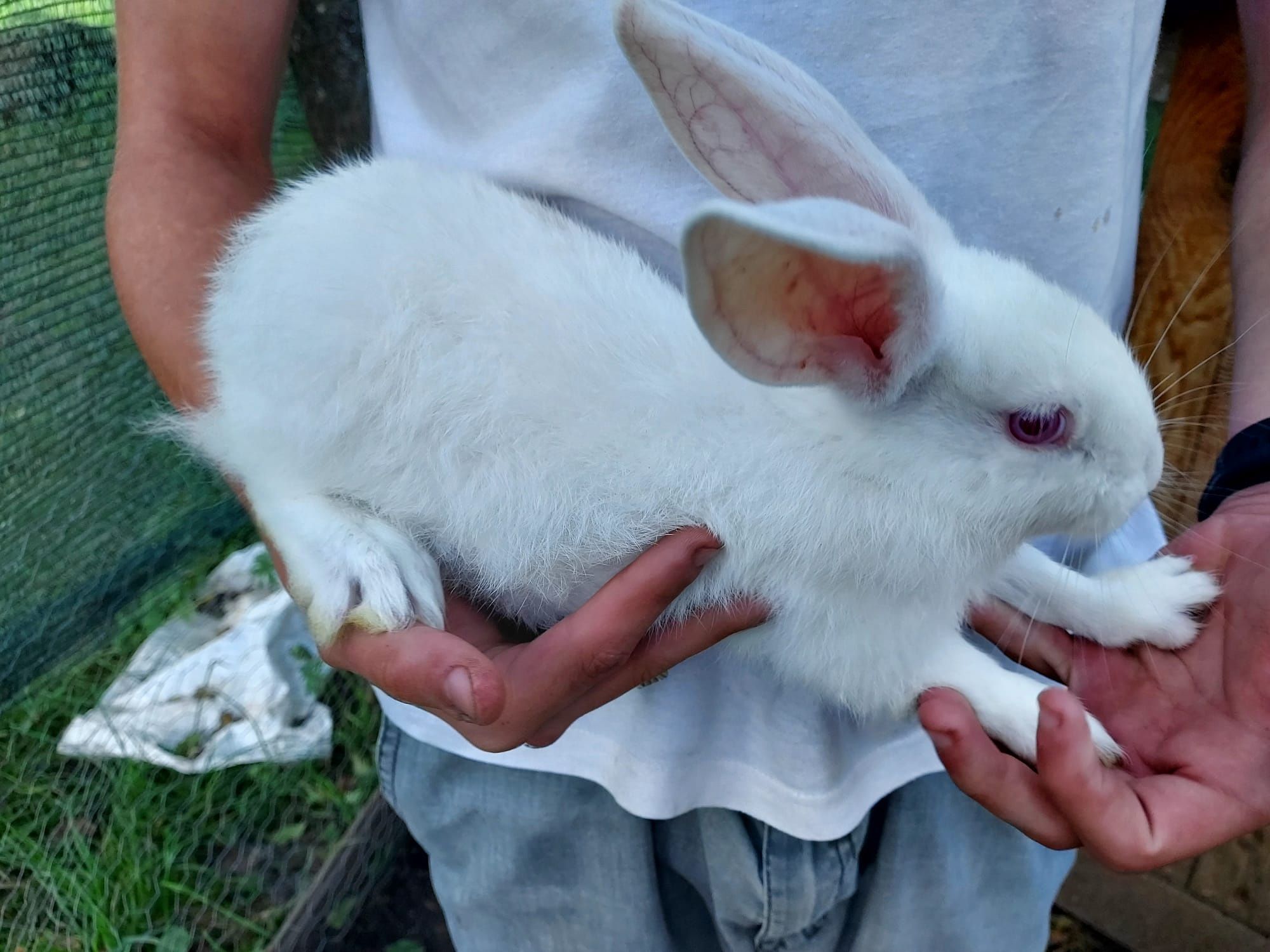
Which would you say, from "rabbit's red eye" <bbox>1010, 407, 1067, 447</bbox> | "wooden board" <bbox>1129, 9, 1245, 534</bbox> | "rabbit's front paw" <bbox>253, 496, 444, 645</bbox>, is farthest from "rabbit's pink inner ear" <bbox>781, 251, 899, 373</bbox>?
"wooden board" <bbox>1129, 9, 1245, 534</bbox>

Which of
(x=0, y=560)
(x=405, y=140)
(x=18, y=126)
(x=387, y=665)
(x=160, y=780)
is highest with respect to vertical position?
(x=405, y=140)

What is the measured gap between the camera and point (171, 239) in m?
1.31

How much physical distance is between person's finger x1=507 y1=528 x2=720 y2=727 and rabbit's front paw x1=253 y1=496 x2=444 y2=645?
0.55 feet

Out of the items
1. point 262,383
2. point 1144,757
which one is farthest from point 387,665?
point 1144,757

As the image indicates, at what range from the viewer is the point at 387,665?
982 mm

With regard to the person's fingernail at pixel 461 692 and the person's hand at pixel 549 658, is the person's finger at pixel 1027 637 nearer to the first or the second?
the person's hand at pixel 549 658

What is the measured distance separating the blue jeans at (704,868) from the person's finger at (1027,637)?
26 cm

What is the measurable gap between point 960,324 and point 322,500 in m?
0.81

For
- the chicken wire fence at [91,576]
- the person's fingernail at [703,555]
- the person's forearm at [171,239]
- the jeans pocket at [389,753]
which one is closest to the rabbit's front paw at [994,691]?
the person's fingernail at [703,555]

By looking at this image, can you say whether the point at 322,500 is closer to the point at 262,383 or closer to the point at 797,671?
the point at 262,383

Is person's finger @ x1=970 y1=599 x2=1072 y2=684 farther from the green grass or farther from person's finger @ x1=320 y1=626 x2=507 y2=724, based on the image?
the green grass

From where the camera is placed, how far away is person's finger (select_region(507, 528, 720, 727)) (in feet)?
3.20

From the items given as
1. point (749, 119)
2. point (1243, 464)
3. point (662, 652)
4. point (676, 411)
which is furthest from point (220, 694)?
point (1243, 464)

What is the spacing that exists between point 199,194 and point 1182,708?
1.52 metres
